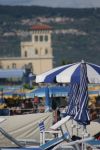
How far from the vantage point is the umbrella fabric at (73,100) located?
47.4 feet

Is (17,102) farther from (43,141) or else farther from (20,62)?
(20,62)

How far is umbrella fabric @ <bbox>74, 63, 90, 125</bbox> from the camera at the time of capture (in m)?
14.0

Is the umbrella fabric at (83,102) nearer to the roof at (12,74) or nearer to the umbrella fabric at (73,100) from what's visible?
the umbrella fabric at (73,100)

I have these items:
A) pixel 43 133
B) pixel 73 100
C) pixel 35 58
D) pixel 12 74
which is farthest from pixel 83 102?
pixel 35 58

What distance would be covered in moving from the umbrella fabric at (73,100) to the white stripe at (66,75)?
16cm

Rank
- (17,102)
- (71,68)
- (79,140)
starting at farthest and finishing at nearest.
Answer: (17,102) < (71,68) < (79,140)

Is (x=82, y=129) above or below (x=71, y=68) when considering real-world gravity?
below

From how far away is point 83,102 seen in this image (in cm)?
1424

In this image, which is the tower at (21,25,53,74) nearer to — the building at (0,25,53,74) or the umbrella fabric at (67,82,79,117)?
the building at (0,25,53,74)

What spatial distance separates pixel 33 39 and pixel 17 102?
122 meters

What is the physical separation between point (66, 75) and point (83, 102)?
97cm

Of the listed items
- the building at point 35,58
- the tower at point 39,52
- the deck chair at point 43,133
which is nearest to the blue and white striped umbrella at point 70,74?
the deck chair at point 43,133

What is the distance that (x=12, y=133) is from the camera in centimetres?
1522

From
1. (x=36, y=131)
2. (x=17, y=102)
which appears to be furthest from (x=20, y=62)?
(x=36, y=131)
